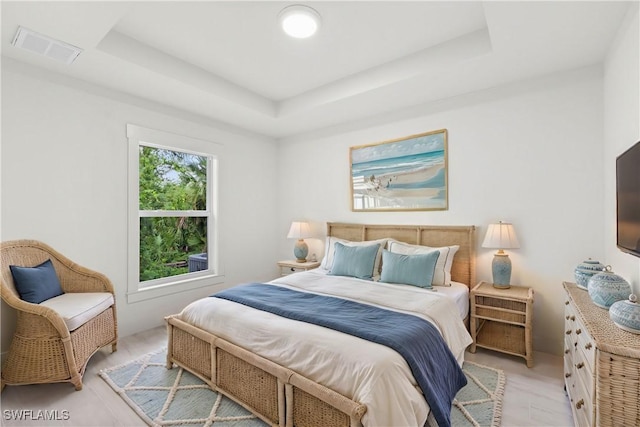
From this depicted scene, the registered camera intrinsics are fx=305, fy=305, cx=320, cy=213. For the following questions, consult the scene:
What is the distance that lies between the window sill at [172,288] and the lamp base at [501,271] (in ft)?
10.6

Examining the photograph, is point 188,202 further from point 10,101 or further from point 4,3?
point 4,3

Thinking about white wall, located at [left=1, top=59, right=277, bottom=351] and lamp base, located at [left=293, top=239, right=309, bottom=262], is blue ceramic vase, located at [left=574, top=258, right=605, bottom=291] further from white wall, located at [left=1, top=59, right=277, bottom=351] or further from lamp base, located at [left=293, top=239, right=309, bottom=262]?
white wall, located at [left=1, top=59, right=277, bottom=351]

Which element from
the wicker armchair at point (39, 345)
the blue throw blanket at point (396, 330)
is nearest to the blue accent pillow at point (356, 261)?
the blue throw blanket at point (396, 330)

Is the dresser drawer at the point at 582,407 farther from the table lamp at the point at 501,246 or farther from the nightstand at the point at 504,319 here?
the table lamp at the point at 501,246

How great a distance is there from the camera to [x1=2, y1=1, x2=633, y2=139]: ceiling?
80.2 inches

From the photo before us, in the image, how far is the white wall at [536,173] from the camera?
8.63 feet

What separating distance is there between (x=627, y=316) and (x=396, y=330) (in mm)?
1053

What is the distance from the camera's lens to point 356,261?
3.28m

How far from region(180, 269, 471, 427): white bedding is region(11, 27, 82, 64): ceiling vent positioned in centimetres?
220

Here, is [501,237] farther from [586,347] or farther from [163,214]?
[163,214]

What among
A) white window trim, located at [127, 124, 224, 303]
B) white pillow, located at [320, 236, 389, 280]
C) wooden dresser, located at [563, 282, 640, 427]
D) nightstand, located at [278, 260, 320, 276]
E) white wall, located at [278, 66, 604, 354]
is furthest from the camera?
nightstand, located at [278, 260, 320, 276]

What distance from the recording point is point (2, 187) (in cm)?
244

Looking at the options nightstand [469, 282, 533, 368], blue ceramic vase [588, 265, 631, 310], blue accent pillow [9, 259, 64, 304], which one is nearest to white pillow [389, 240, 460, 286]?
nightstand [469, 282, 533, 368]

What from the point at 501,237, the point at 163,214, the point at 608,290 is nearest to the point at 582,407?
the point at 608,290
